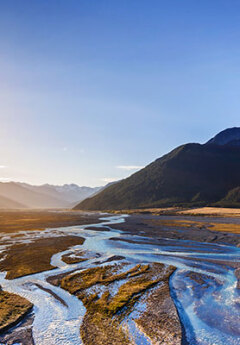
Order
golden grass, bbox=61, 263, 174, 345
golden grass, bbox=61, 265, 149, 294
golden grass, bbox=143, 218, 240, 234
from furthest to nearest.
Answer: golden grass, bbox=143, 218, 240, 234 → golden grass, bbox=61, 265, 149, 294 → golden grass, bbox=61, 263, 174, 345

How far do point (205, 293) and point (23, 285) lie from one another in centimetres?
1761

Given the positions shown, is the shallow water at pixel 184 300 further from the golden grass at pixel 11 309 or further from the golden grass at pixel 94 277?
the golden grass at pixel 94 277

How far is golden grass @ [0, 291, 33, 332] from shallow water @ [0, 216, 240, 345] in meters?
0.82

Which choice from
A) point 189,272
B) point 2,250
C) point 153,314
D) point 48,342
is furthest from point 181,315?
point 2,250

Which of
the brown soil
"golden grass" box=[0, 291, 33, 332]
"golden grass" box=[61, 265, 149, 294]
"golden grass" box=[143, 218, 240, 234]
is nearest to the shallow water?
"golden grass" box=[0, 291, 33, 332]

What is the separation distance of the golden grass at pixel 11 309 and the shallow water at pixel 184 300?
0.82 meters

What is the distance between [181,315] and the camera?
1609cm

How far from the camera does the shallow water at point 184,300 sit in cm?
1362

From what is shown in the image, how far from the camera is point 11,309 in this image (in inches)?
655

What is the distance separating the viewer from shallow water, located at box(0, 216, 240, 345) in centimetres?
1362

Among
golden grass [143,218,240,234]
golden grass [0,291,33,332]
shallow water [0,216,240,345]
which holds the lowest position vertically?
golden grass [143,218,240,234]

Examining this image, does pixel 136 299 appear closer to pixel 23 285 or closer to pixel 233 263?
pixel 23 285

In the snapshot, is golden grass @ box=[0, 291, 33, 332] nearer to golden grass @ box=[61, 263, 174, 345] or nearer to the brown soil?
golden grass @ box=[61, 263, 174, 345]

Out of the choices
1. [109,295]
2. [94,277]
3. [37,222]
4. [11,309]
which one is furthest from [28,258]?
[37,222]
